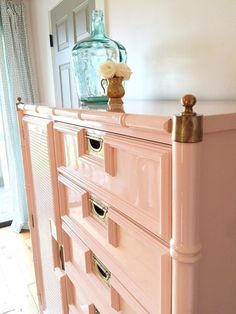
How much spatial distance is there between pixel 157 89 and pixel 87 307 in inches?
37.5

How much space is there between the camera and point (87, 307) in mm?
989

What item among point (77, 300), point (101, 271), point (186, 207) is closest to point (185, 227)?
point (186, 207)

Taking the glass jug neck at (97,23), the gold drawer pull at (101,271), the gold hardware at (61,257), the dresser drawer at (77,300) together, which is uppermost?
the glass jug neck at (97,23)

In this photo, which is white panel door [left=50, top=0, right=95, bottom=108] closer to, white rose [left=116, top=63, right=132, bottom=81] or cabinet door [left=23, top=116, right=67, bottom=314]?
cabinet door [left=23, top=116, right=67, bottom=314]

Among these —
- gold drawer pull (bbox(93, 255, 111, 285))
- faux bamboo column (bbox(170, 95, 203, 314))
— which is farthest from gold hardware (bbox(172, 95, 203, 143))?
gold drawer pull (bbox(93, 255, 111, 285))

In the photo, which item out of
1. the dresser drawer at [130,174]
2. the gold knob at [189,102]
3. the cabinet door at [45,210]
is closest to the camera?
the gold knob at [189,102]

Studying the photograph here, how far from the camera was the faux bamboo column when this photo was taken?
421 millimetres

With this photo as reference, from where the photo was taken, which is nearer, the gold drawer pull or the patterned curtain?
the gold drawer pull

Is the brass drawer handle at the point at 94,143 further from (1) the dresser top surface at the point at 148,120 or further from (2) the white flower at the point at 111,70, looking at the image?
(2) the white flower at the point at 111,70

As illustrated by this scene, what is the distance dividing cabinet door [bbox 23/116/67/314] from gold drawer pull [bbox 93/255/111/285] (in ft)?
1.03

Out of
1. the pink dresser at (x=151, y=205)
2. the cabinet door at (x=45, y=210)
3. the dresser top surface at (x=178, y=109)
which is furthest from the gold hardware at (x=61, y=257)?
the dresser top surface at (x=178, y=109)

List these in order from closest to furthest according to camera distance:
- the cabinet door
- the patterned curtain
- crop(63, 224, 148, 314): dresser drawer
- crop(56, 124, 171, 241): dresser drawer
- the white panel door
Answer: crop(56, 124, 171, 241): dresser drawer, crop(63, 224, 148, 314): dresser drawer, the cabinet door, the white panel door, the patterned curtain

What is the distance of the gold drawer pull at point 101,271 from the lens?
82 cm

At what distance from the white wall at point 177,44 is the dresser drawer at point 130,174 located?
1.64 ft
